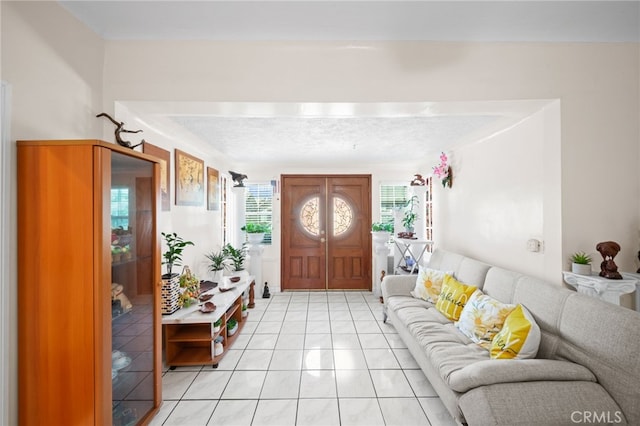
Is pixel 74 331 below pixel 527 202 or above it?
below

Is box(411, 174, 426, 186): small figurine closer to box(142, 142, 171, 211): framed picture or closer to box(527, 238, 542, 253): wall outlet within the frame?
box(527, 238, 542, 253): wall outlet

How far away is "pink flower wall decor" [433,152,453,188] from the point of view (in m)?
3.79

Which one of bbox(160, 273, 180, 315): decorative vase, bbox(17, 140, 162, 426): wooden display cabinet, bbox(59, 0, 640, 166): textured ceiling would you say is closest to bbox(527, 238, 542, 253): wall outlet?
bbox(59, 0, 640, 166): textured ceiling

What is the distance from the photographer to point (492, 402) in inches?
52.9

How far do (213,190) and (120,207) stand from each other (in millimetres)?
2512

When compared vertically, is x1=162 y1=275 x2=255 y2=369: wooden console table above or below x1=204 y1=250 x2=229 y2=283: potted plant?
below

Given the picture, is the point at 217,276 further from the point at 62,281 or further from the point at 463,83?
the point at 463,83

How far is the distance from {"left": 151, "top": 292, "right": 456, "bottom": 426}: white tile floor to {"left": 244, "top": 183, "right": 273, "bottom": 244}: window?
6.92 feet

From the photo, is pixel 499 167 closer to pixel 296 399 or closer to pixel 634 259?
pixel 634 259

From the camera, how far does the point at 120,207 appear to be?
155 centimetres

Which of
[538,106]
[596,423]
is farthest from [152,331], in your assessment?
[538,106]

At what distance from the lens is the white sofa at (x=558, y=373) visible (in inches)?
51.4

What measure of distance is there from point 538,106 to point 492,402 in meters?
1.94

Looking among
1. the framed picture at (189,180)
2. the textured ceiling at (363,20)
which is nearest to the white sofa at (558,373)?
the textured ceiling at (363,20)
